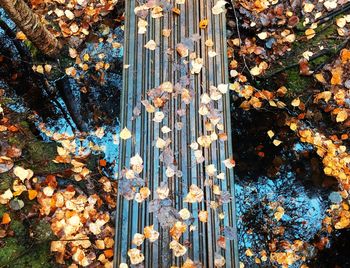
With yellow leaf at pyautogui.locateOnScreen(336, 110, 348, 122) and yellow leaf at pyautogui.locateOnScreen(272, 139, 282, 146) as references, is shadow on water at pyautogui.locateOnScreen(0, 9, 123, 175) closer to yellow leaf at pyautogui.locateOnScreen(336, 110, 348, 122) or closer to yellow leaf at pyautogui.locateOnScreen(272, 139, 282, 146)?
yellow leaf at pyautogui.locateOnScreen(272, 139, 282, 146)

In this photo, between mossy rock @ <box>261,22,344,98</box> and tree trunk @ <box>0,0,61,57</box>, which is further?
mossy rock @ <box>261,22,344,98</box>

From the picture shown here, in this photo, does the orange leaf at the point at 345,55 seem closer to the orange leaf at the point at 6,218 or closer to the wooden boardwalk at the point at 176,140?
the wooden boardwalk at the point at 176,140

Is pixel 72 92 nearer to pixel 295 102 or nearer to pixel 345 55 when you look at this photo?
pixel 295 102

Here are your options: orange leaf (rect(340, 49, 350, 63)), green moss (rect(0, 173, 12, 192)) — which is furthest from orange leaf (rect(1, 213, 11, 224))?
orange leaf (rect(340, 49, 350, 63))

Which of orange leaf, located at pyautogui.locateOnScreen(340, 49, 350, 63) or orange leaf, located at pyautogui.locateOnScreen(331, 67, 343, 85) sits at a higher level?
orange leaf, located at pyautogui.locateOnScreen(340, 49, 350, 63)

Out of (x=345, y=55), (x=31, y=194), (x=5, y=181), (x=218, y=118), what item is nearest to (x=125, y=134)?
(x=218, y=118)

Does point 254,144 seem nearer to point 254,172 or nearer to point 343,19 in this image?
point 254,172

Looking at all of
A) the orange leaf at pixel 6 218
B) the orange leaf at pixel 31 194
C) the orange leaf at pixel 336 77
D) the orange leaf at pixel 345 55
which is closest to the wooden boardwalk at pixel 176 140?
the orange leaf at pixel 31 194

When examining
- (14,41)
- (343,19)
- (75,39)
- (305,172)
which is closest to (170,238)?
(305,172)
